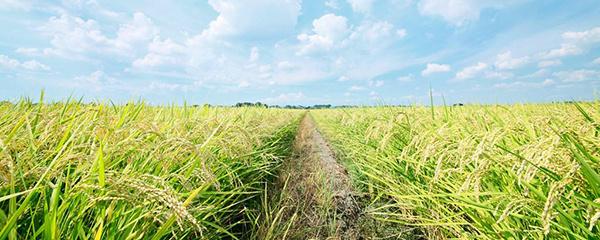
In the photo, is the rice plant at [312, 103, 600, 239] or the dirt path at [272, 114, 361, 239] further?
the dirt path at [272, 114, 361, 239]

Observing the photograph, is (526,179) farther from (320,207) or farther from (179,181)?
(320,207)

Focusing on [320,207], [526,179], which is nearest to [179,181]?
[526,179]

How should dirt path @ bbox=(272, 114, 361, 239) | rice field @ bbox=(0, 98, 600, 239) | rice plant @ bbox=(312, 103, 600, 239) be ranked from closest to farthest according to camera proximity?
rice field @ bbox=(0, 98, 600, 239) < rice plant @ bbox=(312, 103, 600, 239) < dirt path @ bbox=(272, 114, 361, 239)

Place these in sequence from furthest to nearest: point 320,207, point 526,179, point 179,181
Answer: point 320,207 < point 179,181 < point 526,179

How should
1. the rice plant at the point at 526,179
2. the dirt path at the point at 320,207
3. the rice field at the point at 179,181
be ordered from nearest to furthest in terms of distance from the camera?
1. the rice field at the point at 179,181
2. the rice plant at the point at 526,179
3. the dirt path at the point at 320,207

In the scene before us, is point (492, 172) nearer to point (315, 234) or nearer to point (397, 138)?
point (397, 138)

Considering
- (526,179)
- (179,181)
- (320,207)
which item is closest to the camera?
(526,179)

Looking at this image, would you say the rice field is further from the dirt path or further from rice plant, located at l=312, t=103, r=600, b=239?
the dirt path

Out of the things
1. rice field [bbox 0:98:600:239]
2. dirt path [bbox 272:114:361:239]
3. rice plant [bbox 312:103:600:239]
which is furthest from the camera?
dirt path [bbox 272:114:361:239]

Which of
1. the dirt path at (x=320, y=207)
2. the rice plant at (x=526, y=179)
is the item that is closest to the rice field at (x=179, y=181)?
the rice plant at (x=526, y=179)

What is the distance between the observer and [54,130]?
1.90 metres

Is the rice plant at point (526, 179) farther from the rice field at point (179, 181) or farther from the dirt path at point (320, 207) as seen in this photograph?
the dirt path at point (320, 207)

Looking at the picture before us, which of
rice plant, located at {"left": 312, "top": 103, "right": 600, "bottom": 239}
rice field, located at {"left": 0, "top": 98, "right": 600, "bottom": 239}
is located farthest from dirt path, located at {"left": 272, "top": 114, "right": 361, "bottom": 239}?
rice plant, located at {"left": 312, "top": 103, "right": 600, "bottom": 239}

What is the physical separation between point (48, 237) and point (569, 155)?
1973mm
